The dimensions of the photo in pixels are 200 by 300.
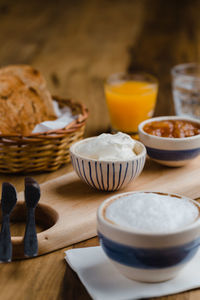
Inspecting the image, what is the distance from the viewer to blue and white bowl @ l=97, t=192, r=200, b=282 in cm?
120

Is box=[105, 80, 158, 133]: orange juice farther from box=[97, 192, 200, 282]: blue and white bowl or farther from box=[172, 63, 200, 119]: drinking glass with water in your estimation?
box=[97, 192, 200, 282]: blue and white bowl

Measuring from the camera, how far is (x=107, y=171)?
1.74m

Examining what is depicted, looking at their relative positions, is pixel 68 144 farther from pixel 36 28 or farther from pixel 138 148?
pixel 36 28

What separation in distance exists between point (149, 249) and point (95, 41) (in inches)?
111

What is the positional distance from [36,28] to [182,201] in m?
2.92

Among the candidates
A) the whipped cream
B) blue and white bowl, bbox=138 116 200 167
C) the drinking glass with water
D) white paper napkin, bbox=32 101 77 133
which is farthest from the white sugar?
the drinking glass with water

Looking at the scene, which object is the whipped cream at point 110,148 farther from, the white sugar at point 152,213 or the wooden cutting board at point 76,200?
the white sugar at point 152,213

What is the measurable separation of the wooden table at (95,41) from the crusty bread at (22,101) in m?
0.24

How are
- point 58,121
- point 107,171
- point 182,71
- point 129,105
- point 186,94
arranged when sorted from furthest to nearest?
point 182,71 < point 186,94 < point 129,105 < point 58,121 < point 107,171

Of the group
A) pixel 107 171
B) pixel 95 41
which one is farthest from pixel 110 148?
pixel 95 41

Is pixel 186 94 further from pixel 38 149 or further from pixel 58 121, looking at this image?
pixel 38 149

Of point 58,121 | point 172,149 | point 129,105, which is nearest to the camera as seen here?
point 172,149

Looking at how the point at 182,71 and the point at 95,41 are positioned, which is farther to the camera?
the point at 95,41

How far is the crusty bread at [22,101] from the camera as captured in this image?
2.16 metres
